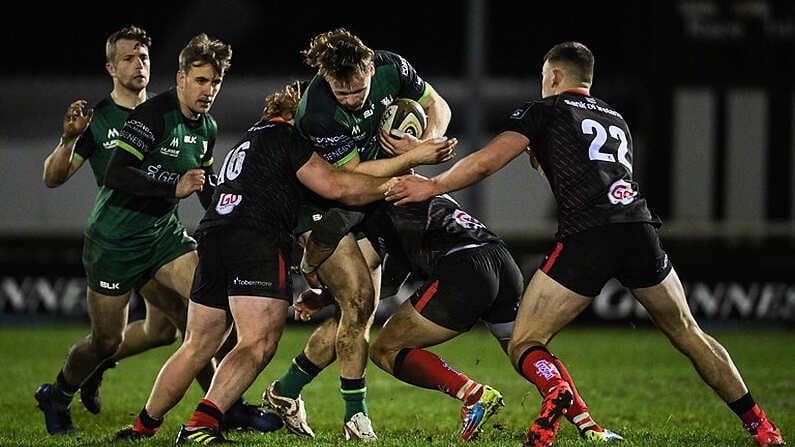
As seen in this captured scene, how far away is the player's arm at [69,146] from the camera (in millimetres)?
7324

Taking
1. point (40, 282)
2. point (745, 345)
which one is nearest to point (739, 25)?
point (745, 345)

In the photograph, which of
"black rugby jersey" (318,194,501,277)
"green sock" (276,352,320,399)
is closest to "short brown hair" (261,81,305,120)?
"black rugby jersey" (318,194,501,277)

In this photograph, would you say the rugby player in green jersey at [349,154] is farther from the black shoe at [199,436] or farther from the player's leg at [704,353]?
the player's leg at [704,353]

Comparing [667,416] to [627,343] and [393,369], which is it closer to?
[393,369]

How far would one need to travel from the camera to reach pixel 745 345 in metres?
13.0

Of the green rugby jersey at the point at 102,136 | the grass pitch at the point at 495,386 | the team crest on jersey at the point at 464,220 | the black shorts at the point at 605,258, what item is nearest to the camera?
the black shorts at the point at 605,258

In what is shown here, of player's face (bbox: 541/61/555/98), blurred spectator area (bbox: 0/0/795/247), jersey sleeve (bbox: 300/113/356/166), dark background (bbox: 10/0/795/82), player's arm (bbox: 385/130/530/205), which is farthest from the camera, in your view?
dark background (bbox: 10/0/795/82)

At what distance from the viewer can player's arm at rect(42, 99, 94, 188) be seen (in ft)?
24.0

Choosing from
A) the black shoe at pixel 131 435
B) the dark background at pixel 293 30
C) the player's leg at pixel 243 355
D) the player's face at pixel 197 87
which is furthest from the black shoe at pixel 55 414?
the dark background at pixel 293 30

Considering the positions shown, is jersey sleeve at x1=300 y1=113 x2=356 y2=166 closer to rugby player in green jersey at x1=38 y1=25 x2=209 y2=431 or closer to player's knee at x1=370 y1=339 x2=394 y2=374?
player's knee at x1=370 y1=339 x2=394 y2=374

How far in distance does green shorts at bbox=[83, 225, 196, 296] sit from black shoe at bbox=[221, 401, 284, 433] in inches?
40.5

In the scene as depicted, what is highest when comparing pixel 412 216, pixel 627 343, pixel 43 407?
pixel 412 216

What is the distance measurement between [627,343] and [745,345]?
131 centimetres

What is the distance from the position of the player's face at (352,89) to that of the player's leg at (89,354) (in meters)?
2.00
